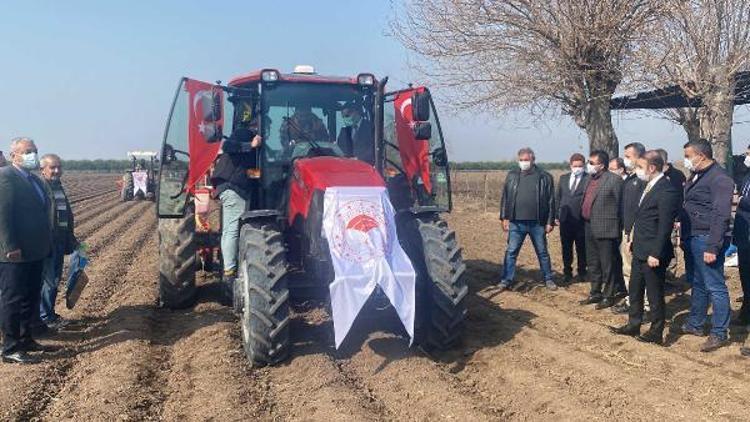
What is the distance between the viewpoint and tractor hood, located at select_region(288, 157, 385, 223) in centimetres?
533

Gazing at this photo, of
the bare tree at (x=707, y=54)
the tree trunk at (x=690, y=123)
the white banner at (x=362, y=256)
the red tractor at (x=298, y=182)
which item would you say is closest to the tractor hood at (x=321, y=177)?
the red tractor at (x=298, y=182)

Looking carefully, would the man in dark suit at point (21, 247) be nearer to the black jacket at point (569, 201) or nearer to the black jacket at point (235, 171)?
the black jacket at point (235, 171)

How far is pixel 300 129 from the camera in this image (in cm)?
631

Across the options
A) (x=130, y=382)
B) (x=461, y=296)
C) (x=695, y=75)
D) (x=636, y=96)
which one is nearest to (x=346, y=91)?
(x=461, y=296)

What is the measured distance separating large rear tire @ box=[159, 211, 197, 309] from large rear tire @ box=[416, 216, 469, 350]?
273cm

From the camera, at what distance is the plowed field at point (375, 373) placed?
4.42 m

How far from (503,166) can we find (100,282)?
6629 centimetres

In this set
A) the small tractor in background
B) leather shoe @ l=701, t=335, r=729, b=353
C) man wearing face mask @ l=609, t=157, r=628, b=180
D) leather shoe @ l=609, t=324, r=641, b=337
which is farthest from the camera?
the small tractor in background

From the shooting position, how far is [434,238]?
5504mm

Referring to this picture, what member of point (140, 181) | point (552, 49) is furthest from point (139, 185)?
point (552, 49)

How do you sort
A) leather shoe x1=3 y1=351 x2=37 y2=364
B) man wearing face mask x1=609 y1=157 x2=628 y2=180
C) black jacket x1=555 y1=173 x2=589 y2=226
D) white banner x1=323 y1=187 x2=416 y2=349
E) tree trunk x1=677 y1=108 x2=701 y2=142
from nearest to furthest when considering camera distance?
white banner x1=323 y1=187 x2=416 y2=349, leather shoe x1=3 y1=351 x2=37 y2=364, man wearing face mask x1=609 y1=157 x2=628 y2=180, black jacket x1=555 y1=173 x2=589 y2=226, tree trunk x1=677 y1=108 x2=701 y2=142

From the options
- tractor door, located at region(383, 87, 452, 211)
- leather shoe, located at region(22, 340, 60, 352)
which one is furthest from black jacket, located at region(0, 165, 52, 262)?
tractor door, located at region(383, 87, 452, 211)

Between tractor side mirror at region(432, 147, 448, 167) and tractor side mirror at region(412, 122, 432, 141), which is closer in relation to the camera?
tractor side mirror at region(412, 122, 432, 141)

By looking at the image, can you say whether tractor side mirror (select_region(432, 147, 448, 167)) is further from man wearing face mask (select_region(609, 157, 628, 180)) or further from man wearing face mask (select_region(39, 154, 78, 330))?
man wearing face mask (select_region(39, 154, 78, 330))
